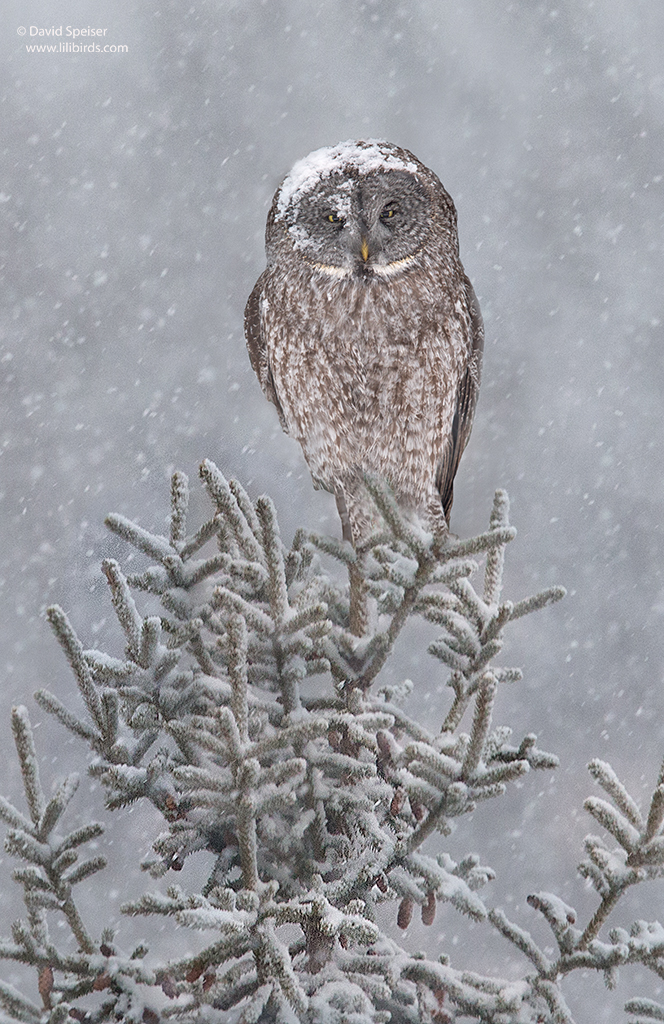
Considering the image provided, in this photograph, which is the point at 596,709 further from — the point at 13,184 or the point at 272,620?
the point at 272,620

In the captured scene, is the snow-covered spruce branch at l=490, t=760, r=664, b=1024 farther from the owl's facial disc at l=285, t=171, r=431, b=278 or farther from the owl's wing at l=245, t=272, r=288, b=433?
the owl's wing at l=245, t=272, r=288, b=433

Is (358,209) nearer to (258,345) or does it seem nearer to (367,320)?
(367,320)

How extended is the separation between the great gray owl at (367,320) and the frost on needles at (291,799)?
535mm

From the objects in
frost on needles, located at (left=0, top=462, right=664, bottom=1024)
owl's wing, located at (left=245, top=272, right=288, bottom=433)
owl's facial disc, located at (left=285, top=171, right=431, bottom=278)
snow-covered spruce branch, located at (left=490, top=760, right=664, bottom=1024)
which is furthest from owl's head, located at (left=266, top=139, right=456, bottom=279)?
snow-covered spruce branch, located at (left=490, top=760, right=664, bottom=1024)

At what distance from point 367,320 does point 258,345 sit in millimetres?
405

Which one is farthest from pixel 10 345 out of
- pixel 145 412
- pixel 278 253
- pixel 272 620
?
pixel 272 620

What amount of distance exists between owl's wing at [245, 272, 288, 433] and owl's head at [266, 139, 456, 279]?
210mm

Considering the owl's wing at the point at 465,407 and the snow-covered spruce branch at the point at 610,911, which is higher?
the owl's wing at the point at 465,407

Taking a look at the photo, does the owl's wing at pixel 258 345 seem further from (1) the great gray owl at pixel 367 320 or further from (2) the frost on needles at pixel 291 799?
(2) the frost on needles at pixel 291 799

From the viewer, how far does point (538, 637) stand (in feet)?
27.4

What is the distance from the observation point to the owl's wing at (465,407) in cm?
232

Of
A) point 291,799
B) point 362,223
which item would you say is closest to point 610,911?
point 291,799

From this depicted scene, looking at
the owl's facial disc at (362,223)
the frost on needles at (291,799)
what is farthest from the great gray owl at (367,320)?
the frost on needles at (291,799)

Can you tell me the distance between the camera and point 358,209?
1.95 m
